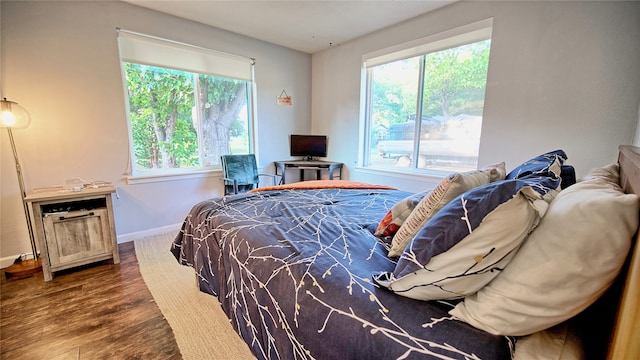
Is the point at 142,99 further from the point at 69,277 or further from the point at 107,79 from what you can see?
the point at 69,277

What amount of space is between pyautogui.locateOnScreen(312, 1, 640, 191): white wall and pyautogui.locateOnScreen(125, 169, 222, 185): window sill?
2876 millimetres

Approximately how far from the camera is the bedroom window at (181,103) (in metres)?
2.88

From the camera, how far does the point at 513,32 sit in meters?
2.36

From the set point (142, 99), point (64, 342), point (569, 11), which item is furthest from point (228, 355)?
point (569, 11)

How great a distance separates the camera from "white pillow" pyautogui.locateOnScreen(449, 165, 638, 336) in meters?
0.53

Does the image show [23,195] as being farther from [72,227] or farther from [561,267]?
[561,267]

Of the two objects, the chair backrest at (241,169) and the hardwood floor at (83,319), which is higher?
the chair backrest at (241,169)

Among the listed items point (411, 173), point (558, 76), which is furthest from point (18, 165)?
point (558, 76)

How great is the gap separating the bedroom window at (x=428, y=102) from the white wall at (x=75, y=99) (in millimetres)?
2334

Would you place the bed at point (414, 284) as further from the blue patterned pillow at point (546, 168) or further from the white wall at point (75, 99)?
the white wall at point (75, 99)

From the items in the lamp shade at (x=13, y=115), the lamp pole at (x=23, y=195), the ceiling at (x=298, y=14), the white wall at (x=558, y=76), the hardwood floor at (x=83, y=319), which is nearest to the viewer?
the hardwood floor at (x=83, y=319)

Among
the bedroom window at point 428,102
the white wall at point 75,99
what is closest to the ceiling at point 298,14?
the white wall at point 75,99

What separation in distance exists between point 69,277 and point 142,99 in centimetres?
191

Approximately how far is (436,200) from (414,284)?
340 millimetres
